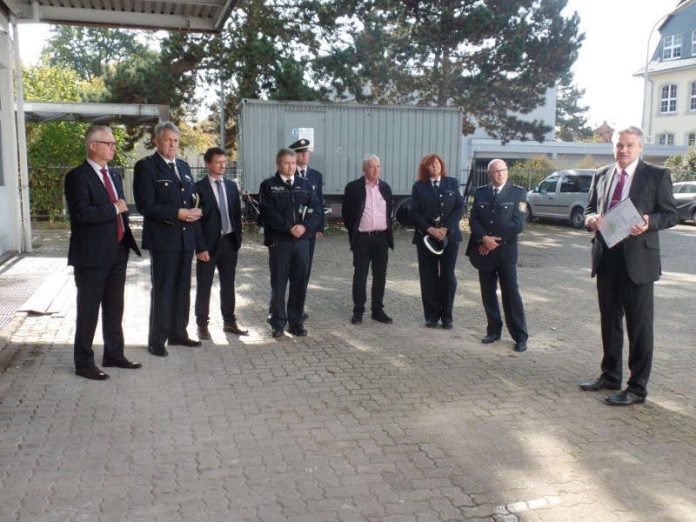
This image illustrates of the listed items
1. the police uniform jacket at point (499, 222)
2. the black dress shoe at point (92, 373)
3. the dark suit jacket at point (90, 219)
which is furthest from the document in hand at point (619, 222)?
the black dress shoe at point (92, 373)

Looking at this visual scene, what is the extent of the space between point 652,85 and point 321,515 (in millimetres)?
52344

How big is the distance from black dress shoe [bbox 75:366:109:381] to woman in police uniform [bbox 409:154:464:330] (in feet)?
11.5

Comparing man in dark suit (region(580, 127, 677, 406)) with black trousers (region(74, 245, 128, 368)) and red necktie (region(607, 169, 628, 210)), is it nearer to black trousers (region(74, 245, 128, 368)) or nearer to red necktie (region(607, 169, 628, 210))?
red necktie (region(607, 169, 628, 210))

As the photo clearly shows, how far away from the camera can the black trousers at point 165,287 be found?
6.11 metres

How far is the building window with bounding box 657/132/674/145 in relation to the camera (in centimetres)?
4733

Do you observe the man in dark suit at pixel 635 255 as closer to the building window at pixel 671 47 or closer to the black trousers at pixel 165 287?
the black trousers at pixel 165 287

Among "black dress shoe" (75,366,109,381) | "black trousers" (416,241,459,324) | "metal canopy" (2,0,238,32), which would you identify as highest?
"metal canopy" (2,0,238,32)

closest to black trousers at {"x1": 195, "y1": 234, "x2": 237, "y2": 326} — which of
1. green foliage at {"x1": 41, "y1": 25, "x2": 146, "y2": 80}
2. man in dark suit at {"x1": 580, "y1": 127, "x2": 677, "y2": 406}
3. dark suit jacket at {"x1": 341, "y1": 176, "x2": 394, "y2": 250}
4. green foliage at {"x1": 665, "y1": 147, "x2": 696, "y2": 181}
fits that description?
dark suit jacket at {"x1": 341, "y1": 176, "x2": 394, "y2": 250}

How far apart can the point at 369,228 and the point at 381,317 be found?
3.34 feet

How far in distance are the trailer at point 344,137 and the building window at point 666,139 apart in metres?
34.9

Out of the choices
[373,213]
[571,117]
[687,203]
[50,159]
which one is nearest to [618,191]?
[373,213]

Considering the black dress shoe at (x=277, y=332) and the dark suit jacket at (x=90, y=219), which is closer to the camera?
the dark suit jacket at (x=90, y=219)

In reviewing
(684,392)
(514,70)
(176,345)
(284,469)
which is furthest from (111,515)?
(514,70)

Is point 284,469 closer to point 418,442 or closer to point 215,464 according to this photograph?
point 215,464
